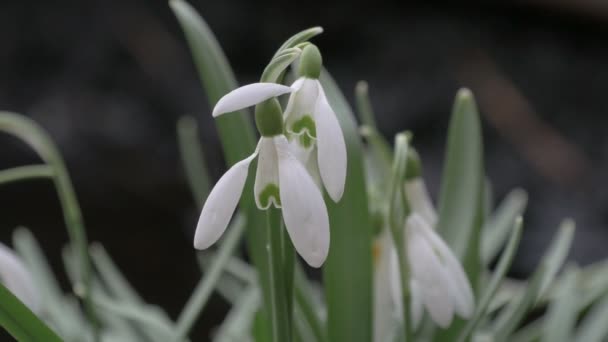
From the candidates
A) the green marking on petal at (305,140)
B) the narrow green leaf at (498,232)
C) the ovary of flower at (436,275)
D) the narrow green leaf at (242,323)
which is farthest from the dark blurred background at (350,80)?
the green marking on petal at (305,140)

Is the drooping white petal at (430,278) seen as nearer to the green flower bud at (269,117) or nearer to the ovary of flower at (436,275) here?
the ovary of flower at (436,275)


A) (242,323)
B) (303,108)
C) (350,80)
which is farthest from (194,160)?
(350,80)

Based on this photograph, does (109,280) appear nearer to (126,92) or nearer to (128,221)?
(128,221)

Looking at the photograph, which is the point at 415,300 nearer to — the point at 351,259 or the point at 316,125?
the point at 351,259

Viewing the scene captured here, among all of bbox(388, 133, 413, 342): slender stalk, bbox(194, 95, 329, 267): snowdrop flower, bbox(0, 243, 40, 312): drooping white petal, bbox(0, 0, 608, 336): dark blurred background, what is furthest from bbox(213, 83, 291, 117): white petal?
bbox(0, 0, 608, 336): dark blurred background

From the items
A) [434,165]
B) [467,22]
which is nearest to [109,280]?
[434,165]
